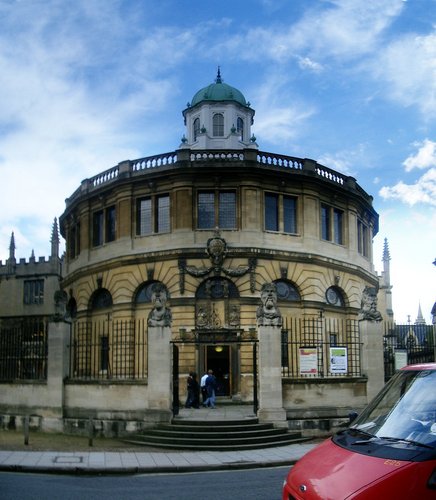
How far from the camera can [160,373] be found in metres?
21.6

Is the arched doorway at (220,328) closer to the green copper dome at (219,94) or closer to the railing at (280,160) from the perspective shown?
the railing at (280,160)

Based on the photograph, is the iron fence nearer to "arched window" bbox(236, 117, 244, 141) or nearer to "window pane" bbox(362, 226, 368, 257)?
"window pane" bbox(362, 226, 368, 257)

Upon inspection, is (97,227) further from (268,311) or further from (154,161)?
(268,311)

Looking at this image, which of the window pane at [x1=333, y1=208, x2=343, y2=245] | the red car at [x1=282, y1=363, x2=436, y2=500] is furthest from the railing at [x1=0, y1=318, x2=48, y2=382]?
the red car at [x1=282, y1=363, x2=436, y2=500]

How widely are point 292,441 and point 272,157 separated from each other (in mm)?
18786

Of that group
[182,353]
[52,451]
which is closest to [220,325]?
[182,353]

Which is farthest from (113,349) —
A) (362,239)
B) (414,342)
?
(362,239)

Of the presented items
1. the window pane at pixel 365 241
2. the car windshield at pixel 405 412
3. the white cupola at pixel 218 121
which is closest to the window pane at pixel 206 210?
the window pane at pixel 365 241

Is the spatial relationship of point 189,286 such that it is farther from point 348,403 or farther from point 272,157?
point 348,403

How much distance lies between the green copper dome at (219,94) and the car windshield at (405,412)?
152ft

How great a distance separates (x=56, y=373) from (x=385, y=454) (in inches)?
780

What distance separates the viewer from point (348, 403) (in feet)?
74.9

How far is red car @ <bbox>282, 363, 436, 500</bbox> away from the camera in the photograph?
5629 mm

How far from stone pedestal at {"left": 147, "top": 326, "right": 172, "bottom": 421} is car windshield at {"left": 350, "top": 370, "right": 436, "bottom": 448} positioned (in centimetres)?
1429
